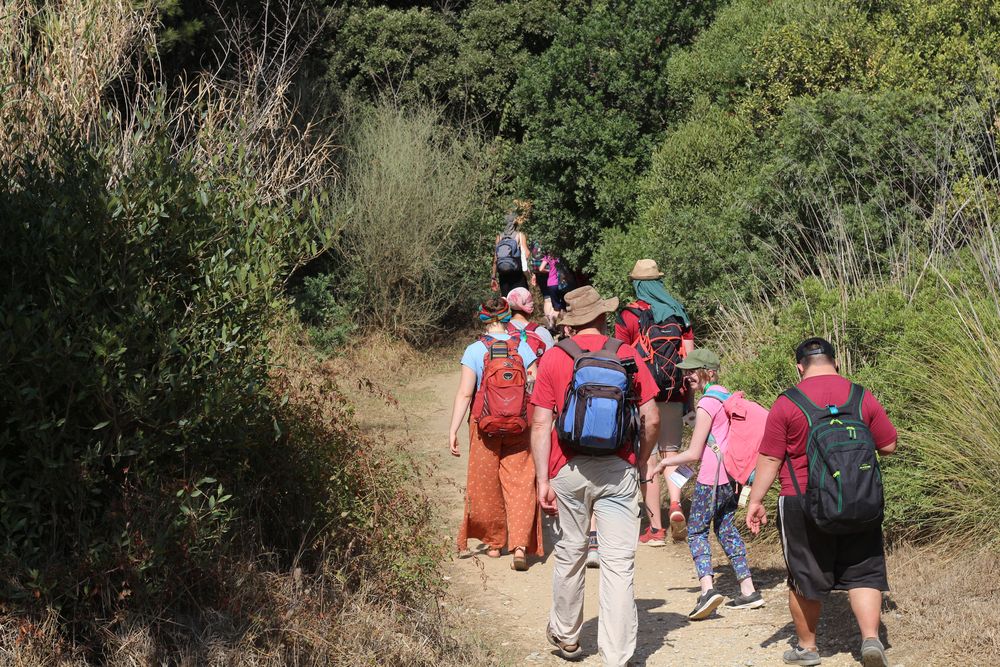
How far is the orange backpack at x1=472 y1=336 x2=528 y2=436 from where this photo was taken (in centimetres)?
722

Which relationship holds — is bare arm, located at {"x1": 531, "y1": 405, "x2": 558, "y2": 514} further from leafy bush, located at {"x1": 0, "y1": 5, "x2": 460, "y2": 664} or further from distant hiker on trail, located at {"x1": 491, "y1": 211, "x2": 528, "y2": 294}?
distant hiker on trail, located at {"x1": 491, "y1": 211, "x2": 528, "y2": 294}

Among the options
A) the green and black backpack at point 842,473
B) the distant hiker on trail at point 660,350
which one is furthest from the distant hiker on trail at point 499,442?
the green and black backpack at point 842,473

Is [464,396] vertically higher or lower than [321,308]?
higher

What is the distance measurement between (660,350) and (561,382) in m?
2.45

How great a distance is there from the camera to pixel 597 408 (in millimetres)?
5137

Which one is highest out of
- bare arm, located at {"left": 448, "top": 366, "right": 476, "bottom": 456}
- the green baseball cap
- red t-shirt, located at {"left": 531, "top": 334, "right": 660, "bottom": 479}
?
red t-shirt, located at {"left": 531, "top": 334, "right": 660, "bottom": 479}

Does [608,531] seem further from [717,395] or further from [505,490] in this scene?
[505,490]

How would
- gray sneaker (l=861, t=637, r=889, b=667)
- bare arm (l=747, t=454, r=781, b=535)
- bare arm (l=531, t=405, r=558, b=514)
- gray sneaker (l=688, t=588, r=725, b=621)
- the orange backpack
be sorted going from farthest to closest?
the orange backpack, gray sneaker (l=688, t=588, r=725, b=621), bare arm (l=531, t=405, r=558, b=514), bare arm (l=747, t=454, r=781, b=535), gray sneaker (l=861, t=637, r=889, b=667)

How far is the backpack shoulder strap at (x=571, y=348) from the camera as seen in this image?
5.33 meters

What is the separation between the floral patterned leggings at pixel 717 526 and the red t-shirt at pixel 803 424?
122 centimetres

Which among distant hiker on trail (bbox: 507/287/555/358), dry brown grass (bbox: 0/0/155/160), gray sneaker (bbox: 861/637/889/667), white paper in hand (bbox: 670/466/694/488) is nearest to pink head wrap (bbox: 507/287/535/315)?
distant hiker on trail (bbox: 507/287/555/358)

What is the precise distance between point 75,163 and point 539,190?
1002 centimetres

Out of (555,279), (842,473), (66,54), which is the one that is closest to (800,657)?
(842,473)

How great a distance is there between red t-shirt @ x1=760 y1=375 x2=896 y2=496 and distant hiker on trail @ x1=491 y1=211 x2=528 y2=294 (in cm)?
801
